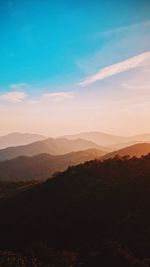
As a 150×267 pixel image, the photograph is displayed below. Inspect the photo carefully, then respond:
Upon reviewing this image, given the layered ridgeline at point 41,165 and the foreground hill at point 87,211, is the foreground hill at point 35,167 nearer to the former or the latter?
the layered ridgeline at point 41,165

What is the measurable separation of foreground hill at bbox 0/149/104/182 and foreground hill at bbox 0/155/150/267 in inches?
2904

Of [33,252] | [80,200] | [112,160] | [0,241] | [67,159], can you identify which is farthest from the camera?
[67,159]

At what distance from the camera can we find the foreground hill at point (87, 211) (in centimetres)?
2552

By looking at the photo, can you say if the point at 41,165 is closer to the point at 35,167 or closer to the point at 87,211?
the point at 35,167

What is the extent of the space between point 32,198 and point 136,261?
22559mm

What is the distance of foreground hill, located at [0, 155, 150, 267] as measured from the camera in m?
25.5

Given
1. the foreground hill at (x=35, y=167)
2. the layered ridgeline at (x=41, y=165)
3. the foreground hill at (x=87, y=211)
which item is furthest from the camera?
the layered ridgeline at (x=41, y=165)

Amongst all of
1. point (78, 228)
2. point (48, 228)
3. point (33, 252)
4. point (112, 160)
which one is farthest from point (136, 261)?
point (112, 160)

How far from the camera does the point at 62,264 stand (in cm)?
1831

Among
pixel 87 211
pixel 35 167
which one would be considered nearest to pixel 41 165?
pixel 35 167

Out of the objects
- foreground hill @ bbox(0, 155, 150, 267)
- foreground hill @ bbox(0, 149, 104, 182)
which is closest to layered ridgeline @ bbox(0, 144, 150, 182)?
foreground hill @ bbox(0, 149, 104, 182)

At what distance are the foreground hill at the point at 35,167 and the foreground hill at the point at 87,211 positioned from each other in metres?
73.8

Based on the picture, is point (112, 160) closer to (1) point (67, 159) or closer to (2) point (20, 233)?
(2) point (20, 233)

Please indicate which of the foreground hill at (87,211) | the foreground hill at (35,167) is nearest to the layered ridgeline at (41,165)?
the foreground hill at (35,167)
